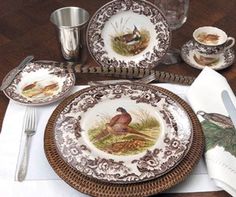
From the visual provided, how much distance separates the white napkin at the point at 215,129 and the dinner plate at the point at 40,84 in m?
0.23

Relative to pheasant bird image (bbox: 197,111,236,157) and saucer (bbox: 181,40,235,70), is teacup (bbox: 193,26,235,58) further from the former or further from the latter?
pheasant bird image (bbox: 197,111,236,157)

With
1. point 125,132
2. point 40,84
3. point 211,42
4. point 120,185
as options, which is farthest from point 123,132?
point 211,42

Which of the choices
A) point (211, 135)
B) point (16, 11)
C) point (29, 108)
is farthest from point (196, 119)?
point (16, 11)

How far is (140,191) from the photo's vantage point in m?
0.56

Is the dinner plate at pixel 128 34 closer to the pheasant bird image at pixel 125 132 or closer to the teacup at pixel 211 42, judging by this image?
the teacup at pixel 211 42

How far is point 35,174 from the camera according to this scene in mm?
619

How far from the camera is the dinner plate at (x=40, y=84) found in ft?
2.44

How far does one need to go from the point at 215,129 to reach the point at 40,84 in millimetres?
327

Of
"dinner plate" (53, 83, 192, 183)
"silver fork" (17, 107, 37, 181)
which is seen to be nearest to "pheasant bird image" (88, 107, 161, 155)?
"dinner plate" (53, 83, 192, 183)

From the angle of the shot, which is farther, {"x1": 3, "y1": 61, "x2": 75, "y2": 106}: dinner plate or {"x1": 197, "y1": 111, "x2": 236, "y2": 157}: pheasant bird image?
{"x1": 3, "y1": 61, "x2": 75, "y2": 106}: dinner plate

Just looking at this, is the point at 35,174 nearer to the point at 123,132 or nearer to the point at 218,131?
the point at 123,132

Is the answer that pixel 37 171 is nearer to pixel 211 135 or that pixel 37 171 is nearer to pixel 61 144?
pixel 61 144

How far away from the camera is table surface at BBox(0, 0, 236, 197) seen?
836 millimetres

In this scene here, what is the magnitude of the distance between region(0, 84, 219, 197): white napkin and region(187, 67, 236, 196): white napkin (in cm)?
2
